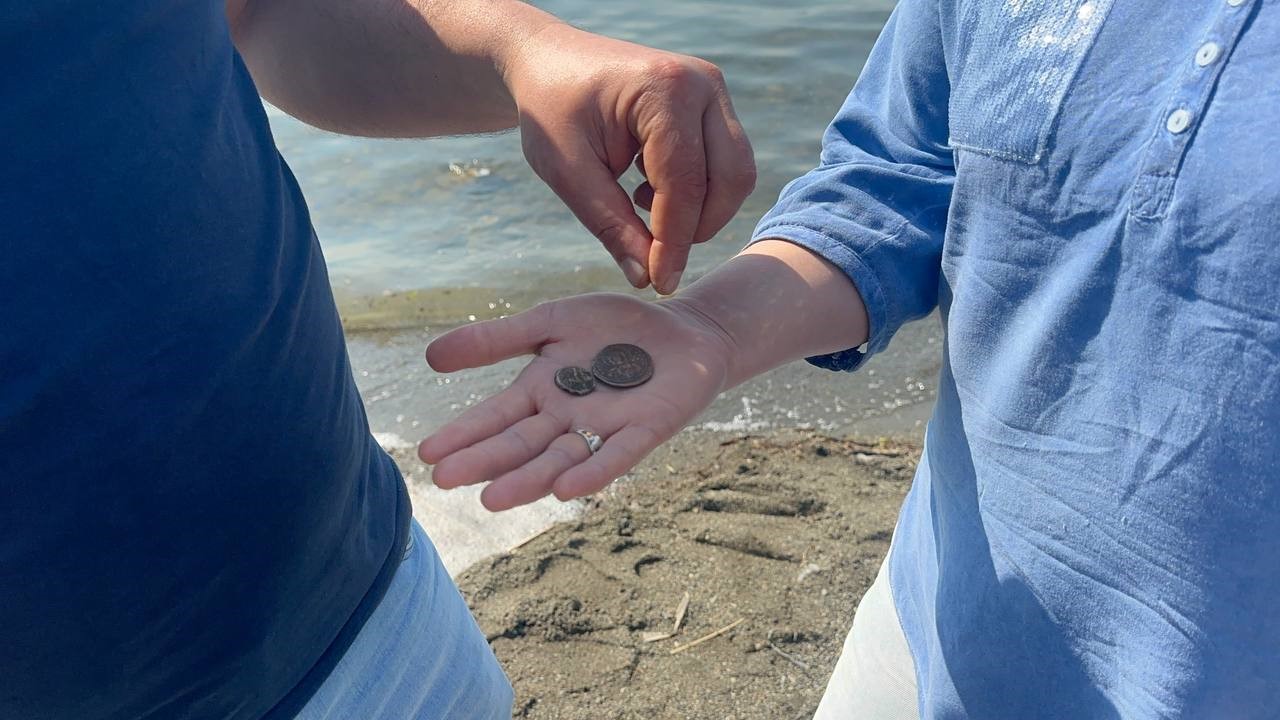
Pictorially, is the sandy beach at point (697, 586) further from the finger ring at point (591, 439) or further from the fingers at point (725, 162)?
the fingers at point (725, 162)

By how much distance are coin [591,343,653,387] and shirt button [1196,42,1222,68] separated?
811mm

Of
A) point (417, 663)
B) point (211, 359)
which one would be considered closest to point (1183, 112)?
point (211, 359)

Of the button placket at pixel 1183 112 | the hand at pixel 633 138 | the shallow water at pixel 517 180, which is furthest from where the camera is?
the shallow water at pixel 517 180

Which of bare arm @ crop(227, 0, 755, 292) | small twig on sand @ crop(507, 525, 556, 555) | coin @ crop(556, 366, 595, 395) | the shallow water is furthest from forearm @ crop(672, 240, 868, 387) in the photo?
the shallow water

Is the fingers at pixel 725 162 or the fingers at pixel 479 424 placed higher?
the fingers at pixel 725 162

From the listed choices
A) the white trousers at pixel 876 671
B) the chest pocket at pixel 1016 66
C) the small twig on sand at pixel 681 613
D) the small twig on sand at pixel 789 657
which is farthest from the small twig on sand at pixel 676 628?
the chest pocket at pixel 1016 66

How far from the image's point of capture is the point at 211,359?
1.27 meters

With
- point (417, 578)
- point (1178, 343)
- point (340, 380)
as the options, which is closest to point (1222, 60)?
point (1178, 343)

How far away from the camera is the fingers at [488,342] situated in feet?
4.95

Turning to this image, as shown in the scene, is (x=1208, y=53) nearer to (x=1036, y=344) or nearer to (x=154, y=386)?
(x=1036, y=344)

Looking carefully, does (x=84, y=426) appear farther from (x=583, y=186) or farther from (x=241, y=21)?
(x=241, y=21)

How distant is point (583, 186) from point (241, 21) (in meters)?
0.75

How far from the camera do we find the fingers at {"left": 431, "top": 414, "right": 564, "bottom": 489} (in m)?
1.34

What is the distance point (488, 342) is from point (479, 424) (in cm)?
16
